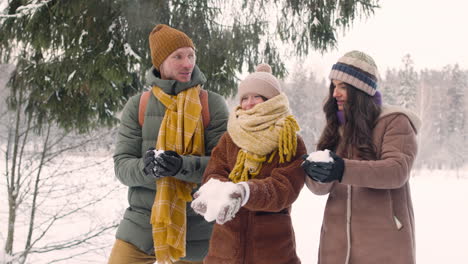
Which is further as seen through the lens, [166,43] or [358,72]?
[166,43]

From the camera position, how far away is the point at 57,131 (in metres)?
4.74

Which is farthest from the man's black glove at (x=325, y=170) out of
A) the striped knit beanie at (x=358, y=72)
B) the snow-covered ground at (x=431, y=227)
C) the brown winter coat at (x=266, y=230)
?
A: the snow-covered ground at (x=431, y=227)

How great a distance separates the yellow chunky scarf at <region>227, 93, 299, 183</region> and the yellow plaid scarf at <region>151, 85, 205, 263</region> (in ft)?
1.28

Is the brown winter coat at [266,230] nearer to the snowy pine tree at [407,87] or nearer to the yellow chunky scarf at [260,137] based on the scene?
the yellow chunky scarf at [260,137]

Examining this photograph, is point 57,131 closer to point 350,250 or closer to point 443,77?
point 350,250

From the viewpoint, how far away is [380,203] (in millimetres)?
1645

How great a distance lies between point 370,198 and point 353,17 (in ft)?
7.38

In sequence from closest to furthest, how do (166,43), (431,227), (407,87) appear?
(166,43) → (431,227) → (407,87)

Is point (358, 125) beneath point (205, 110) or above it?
beneath

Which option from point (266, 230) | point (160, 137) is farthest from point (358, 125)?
point (160, 137)

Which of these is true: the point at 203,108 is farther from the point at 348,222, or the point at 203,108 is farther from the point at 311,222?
the point at 311,222

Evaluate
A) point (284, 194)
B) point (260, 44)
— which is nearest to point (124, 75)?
point (260, 44)

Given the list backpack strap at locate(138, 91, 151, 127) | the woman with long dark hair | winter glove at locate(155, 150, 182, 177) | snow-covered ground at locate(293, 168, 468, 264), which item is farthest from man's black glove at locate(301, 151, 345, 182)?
snow-covered ground at locate(293, 168, 468, 264)

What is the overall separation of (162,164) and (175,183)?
0.96 feet
